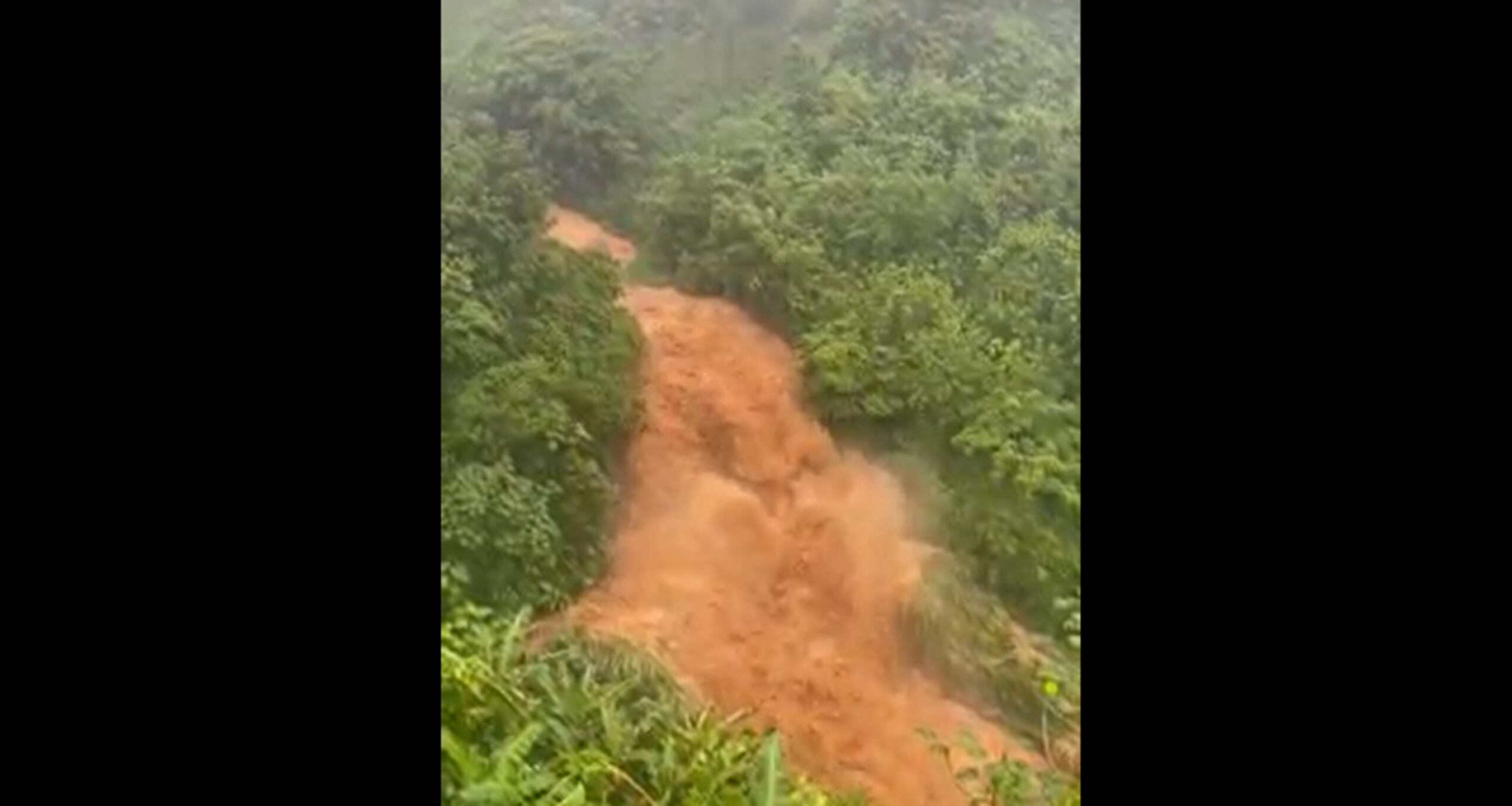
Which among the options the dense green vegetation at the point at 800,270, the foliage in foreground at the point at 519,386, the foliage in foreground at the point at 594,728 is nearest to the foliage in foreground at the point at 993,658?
the dense green vegetation at the point at 800,270

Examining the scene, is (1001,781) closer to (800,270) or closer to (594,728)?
(594,728)

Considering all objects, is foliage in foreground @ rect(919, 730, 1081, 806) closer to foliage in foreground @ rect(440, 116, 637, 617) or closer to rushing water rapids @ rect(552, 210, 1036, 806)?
rushing water rapids @ rect(552, 210, 1036, 806)

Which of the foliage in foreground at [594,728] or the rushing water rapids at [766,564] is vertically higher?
the rushing water rapids at [766,564]

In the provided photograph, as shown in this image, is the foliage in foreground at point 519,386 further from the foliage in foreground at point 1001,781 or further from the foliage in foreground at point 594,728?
the foliage in foreground at point 1001,781

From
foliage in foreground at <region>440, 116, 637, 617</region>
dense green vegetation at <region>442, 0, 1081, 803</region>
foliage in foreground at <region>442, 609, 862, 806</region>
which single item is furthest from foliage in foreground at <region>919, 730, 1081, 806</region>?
foliage in foreground at <region>440, 116, 637, 617</region>

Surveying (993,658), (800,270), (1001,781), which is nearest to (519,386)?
(800,270)
